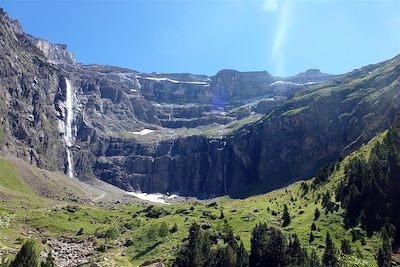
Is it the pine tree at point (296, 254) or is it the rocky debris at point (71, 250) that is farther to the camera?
the rocky debris at point (71, 250)

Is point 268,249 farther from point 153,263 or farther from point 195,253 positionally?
point 153,263

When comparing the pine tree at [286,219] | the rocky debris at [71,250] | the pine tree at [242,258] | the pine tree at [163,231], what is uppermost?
the pine tree at [286,219]

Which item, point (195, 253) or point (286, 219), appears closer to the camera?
point (195, 253)

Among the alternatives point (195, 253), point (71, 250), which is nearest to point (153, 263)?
point (195, 253)

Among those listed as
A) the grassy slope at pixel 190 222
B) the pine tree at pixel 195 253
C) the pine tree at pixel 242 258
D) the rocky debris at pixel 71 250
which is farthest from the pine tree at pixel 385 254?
the rocky debris at pixel 71 250

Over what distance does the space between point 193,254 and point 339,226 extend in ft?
141

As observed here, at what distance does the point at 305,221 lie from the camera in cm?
12425

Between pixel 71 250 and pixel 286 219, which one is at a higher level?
pixel 286 219

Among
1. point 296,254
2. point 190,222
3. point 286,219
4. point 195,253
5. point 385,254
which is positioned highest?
point 190,222

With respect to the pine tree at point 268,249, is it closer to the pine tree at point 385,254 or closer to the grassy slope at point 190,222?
the grassy slope at point 190,222

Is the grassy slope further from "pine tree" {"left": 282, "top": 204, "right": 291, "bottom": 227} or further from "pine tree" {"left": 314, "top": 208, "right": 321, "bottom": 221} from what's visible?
"pine tree" {"left": 282, "top": 204, "right": 291, "bottom": 227}

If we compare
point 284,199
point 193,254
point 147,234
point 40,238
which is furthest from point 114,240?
point 284,199

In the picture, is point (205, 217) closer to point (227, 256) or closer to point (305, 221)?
Result: point (305, 221)

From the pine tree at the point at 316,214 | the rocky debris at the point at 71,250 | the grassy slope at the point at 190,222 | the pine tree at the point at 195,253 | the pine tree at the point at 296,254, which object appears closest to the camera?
the pine tree at the point at 296,254
